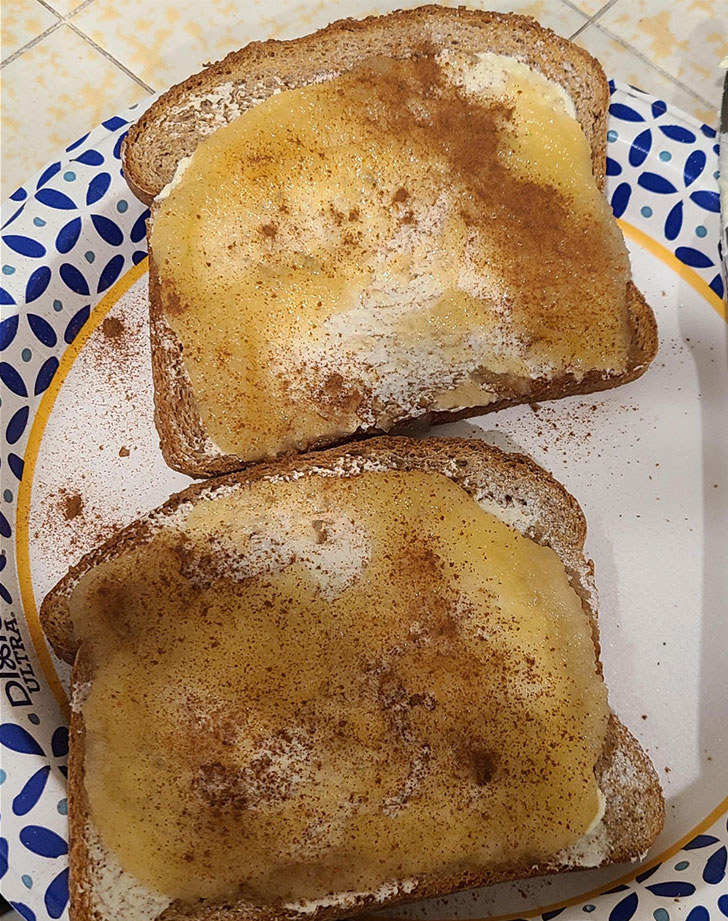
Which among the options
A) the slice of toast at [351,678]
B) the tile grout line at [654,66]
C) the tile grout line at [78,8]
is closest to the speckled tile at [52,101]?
the tile grout line at [78,8]

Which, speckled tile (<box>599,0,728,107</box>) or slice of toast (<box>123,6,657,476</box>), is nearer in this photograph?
slice of toast (<box>123,6,657,476</box>)

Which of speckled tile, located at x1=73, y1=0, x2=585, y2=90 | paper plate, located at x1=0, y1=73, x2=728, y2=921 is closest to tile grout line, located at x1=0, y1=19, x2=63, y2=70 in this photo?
speckled tile, located at x1=73, y1=0, x2=585, y2=90

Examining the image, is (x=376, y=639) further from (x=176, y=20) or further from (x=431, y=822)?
(x=176, y=20)

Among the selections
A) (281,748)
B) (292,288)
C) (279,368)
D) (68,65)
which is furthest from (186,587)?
(68,65)

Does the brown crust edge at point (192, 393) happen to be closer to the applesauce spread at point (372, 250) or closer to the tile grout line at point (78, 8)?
the applesauce spread at point (372, 250)

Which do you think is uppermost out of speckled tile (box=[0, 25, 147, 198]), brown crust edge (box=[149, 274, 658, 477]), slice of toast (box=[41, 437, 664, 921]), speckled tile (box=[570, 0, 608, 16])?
speckled tile (box=[570, 0, 608, 16])

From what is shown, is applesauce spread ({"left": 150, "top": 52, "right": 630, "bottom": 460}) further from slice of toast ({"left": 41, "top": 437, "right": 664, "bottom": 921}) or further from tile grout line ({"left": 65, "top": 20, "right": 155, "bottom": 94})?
tile grout line ({"left": 65, "top": 20, "right": 155, "bottom": 94})

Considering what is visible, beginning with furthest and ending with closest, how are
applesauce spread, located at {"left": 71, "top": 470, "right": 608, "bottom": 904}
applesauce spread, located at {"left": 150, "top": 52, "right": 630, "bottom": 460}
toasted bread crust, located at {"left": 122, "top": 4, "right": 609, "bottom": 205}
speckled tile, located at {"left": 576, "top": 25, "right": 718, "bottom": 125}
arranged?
speckled tile, located at {"left": 576, "top": 25, "right": 718, "bottom": 125} < toasted bread crust, located at {"left": 122, "top": 4, "right": 609, "bottom": 205} < applesauce spread, located at {"left": 150, "top": 52, "right": 630, "bottom": 460} < applesauce spread, located at {"left": 71, "top": 470, "right": 608, "bottom": 904}
